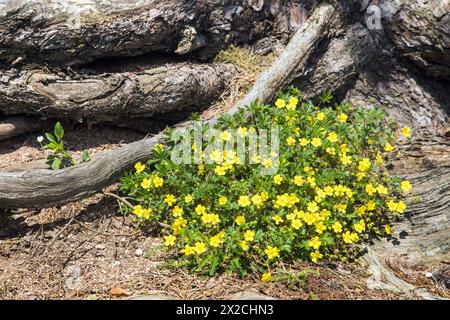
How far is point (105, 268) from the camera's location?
3.52 meters

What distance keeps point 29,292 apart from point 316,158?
239cm

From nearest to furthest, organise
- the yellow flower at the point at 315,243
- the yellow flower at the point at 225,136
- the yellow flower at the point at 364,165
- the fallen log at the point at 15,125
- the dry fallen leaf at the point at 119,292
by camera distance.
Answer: the dry fallen leaf at the point at 119,292 → the yellow flower at the point at 315,243 → the yellow flower at the point at 364,165 → the yellow flower at the point at 225,136 → the fallen log at the point at 15,125

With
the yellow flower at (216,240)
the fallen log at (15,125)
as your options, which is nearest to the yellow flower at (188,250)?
the yellow flower at (216,240)

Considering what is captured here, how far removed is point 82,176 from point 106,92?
33.2 inches

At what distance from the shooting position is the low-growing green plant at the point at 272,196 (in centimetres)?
341

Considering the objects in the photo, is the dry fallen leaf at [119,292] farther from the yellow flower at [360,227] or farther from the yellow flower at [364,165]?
the yellow flower at [364,165]

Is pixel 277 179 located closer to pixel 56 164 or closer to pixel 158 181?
pixel 158 181

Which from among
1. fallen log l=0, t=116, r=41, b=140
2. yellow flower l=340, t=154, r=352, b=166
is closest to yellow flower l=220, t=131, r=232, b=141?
yellow flower l=340, t=154, r=352, b=166

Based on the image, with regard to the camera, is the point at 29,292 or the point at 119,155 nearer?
the point at 29,292

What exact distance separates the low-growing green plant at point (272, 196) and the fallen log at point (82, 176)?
0.14 metres

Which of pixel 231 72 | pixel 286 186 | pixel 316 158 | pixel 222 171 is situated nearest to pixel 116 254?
pixel 222 171

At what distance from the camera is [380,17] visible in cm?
484
